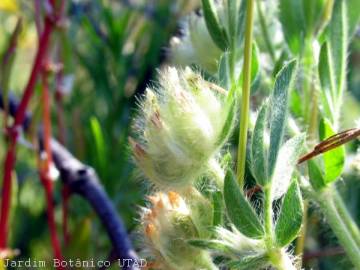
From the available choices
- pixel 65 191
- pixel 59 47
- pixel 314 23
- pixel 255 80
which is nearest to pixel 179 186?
pixel 255 80

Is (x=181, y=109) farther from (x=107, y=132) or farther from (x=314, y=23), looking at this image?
(x=107, y=132)

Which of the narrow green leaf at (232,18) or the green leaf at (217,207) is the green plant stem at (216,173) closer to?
the green leaf at (217,207)

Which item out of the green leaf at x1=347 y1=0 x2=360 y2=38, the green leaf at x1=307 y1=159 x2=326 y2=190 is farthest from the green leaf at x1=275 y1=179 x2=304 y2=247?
the green leaf at x1=347 y1=0 x2=360 y2=38

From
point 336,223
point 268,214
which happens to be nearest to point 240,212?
point 268,214

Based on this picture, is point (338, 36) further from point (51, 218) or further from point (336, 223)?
point (51, 218)

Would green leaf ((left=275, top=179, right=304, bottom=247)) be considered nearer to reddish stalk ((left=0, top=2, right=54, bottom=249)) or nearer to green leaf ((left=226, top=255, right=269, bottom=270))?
green leaf ((left=226, top=255, right=269, bottom=270))
